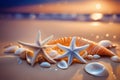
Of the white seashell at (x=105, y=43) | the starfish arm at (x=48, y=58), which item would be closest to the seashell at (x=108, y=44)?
the white seashell at (x=105, y=43)

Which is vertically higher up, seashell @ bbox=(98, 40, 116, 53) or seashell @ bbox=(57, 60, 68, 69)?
seashell @ bbox=(98, 40, 116, 53)

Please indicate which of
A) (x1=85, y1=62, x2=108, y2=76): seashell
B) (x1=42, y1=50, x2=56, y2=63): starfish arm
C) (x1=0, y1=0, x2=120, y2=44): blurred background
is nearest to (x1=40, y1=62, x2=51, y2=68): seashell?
(x1=42, y1=50, x2=56, y2=63): starfish arm

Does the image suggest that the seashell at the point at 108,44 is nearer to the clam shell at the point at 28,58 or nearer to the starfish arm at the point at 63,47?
the starfish arm at the point at 63,47

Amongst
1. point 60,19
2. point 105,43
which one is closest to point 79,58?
point 105,43

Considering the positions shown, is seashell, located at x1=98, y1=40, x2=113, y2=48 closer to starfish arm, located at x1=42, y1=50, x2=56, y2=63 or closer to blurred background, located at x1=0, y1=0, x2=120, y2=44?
blurred background, located at x1=0, y1=0, x2=120, y2=44

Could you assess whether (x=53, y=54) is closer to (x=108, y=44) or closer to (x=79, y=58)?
(x=79, y=58)

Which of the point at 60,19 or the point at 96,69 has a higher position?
the point at 60,19

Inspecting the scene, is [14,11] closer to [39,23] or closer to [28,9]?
[28,9]
